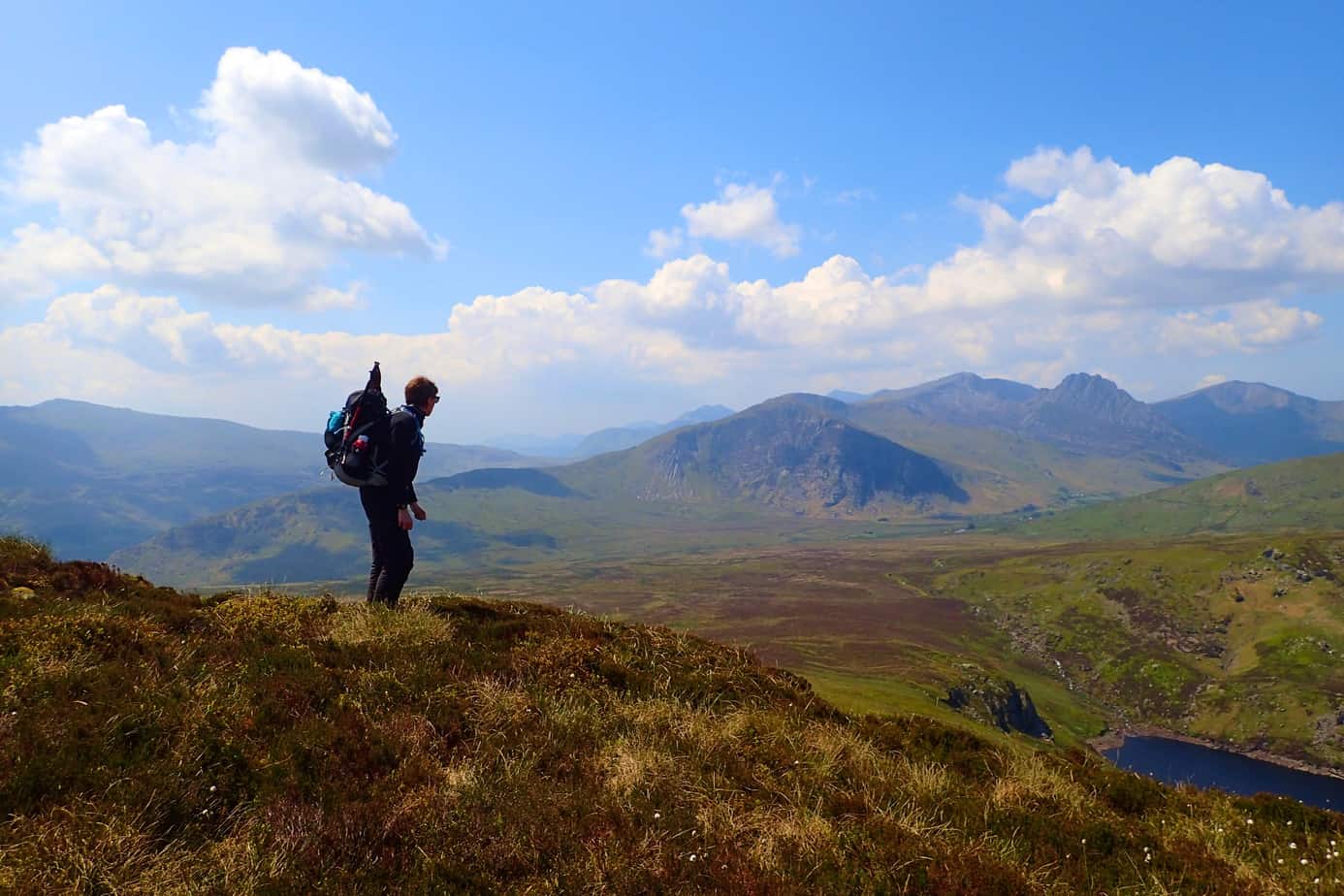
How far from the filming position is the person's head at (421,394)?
13711 millimetres

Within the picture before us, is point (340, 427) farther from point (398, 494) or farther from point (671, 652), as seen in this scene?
point (671, 652)

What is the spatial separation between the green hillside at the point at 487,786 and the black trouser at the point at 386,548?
157 centimetres

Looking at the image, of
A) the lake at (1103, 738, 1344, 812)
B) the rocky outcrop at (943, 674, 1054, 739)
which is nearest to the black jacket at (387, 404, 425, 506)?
the rocky outcrop at (943, 674, 1054, 739)

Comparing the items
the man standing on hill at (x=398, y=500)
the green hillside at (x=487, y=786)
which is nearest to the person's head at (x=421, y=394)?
the man standing on hill at (x=398, y=500)

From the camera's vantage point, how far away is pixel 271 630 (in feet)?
37.5

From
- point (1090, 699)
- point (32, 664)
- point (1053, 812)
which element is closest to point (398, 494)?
point (32, 664)

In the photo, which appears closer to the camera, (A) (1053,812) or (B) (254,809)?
(B) (254,809)

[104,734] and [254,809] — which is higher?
[104,734]

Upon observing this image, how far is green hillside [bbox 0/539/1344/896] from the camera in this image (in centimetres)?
609

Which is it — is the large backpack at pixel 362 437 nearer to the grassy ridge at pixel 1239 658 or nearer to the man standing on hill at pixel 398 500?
the man standing on hill at pixel 398 500

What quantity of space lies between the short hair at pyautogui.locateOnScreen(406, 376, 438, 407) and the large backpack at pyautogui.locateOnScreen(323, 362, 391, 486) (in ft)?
2.23

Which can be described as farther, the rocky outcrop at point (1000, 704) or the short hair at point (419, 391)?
the rocky outcrop at point (1000, 704)

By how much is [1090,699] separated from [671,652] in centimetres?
18840

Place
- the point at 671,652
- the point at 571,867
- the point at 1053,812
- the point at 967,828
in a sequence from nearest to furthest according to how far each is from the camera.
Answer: the point at 571,867 < the point at 967,828 < the point at 1053,812 < the point at 671,652
